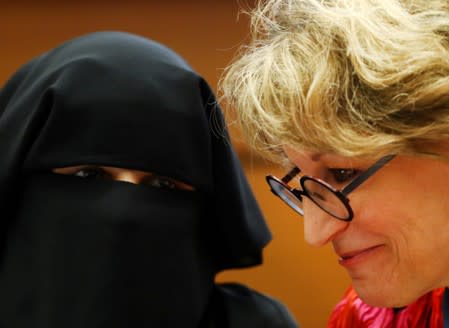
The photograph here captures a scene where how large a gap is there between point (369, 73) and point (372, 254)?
28 cm

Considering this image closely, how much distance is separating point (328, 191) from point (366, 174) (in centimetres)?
7

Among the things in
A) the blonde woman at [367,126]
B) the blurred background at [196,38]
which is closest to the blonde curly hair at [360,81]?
the blonde woman at [367,126]

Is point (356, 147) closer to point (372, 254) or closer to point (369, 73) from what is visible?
point (369, 73)

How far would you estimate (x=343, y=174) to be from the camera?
930 millimetres

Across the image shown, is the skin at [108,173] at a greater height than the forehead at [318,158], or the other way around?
the forehead at [318,158]

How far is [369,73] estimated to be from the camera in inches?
33.4

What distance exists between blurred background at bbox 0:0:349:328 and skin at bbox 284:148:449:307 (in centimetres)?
81

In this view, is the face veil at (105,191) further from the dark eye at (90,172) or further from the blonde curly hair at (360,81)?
the blonde curly hair at (360,81)

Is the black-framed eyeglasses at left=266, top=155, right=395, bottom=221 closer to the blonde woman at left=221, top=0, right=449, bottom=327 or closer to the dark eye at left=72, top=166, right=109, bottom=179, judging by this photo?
the blonde woman at left=221, top=0, right=449, bottom=327

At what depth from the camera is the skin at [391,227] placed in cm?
89

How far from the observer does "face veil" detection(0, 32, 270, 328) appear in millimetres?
1181

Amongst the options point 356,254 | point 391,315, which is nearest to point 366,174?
point 356,254

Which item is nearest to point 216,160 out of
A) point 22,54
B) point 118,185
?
point 118,185

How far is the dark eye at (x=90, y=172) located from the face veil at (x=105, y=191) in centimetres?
1
